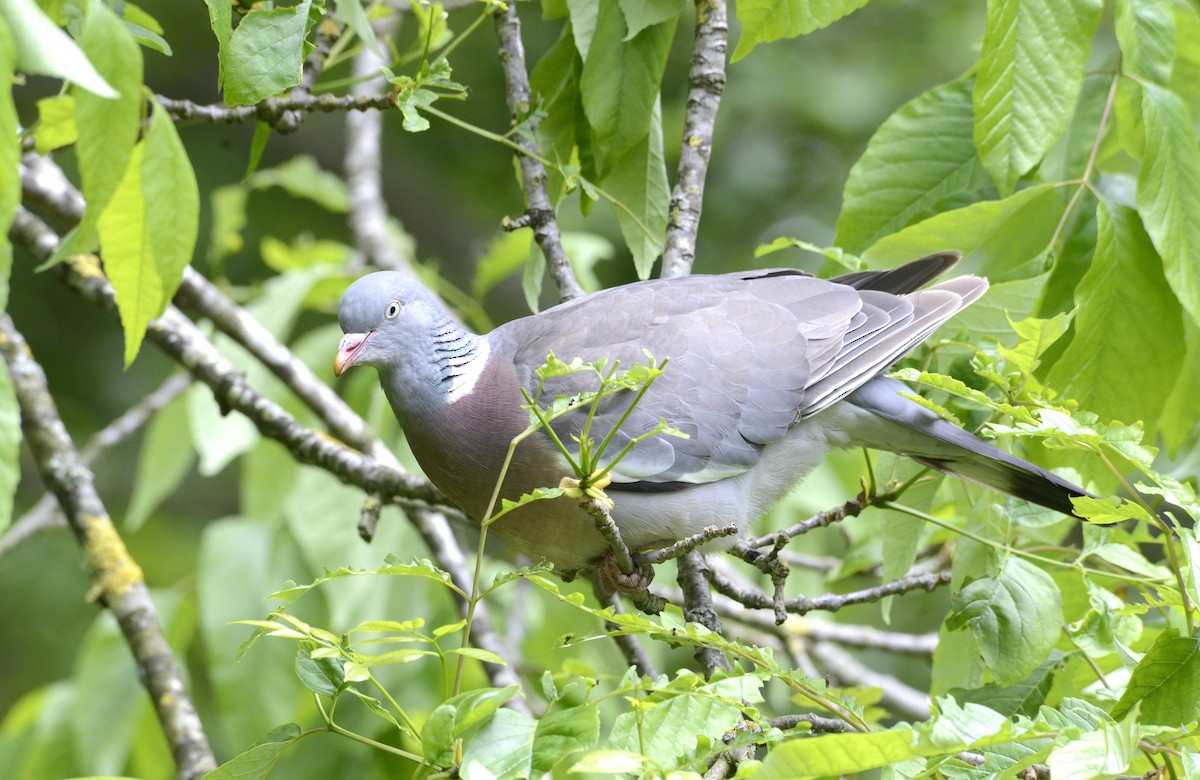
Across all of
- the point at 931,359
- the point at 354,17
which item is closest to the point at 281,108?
the point at 354,17

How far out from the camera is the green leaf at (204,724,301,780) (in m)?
1.40

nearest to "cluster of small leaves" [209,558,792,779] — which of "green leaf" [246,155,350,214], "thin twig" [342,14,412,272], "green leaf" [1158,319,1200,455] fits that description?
"green leaf" [1158,319,1200,455]

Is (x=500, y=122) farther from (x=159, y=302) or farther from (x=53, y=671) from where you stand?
(x=159, y=302)

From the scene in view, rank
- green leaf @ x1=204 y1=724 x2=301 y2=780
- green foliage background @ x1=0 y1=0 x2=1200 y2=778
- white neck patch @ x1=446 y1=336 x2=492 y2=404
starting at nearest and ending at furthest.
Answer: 1. green leaf @ x1=204 y1=724 x2=301 y2=780
2. green foliage background @ x1=0 y1=0 x2=1200 y2=778
3. white neck patch @ x1=446 y1=336 x2=492 y2=404

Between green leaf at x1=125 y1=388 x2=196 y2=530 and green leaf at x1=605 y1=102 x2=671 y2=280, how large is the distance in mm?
1664

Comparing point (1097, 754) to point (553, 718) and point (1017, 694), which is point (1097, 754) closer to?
point (553, 718)

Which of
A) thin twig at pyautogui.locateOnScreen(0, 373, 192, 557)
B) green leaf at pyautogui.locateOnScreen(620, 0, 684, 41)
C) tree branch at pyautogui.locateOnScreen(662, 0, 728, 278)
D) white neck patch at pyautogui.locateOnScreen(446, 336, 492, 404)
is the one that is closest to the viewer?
green leaf at pyautogui.locateOnScreen(620, 0, 684, 41)

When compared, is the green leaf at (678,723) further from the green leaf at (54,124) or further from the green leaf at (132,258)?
the green leaf at (54,124)

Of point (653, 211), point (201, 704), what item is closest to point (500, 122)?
point (201, 704)

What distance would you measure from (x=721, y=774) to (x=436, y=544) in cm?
148

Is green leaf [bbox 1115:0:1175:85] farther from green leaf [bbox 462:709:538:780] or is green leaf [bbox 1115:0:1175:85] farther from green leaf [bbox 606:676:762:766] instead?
green leaf [bbox 462:709:538:780]

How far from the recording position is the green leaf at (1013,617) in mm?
1795

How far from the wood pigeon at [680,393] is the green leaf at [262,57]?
2.60 ft

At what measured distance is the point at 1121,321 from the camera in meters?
2.09
